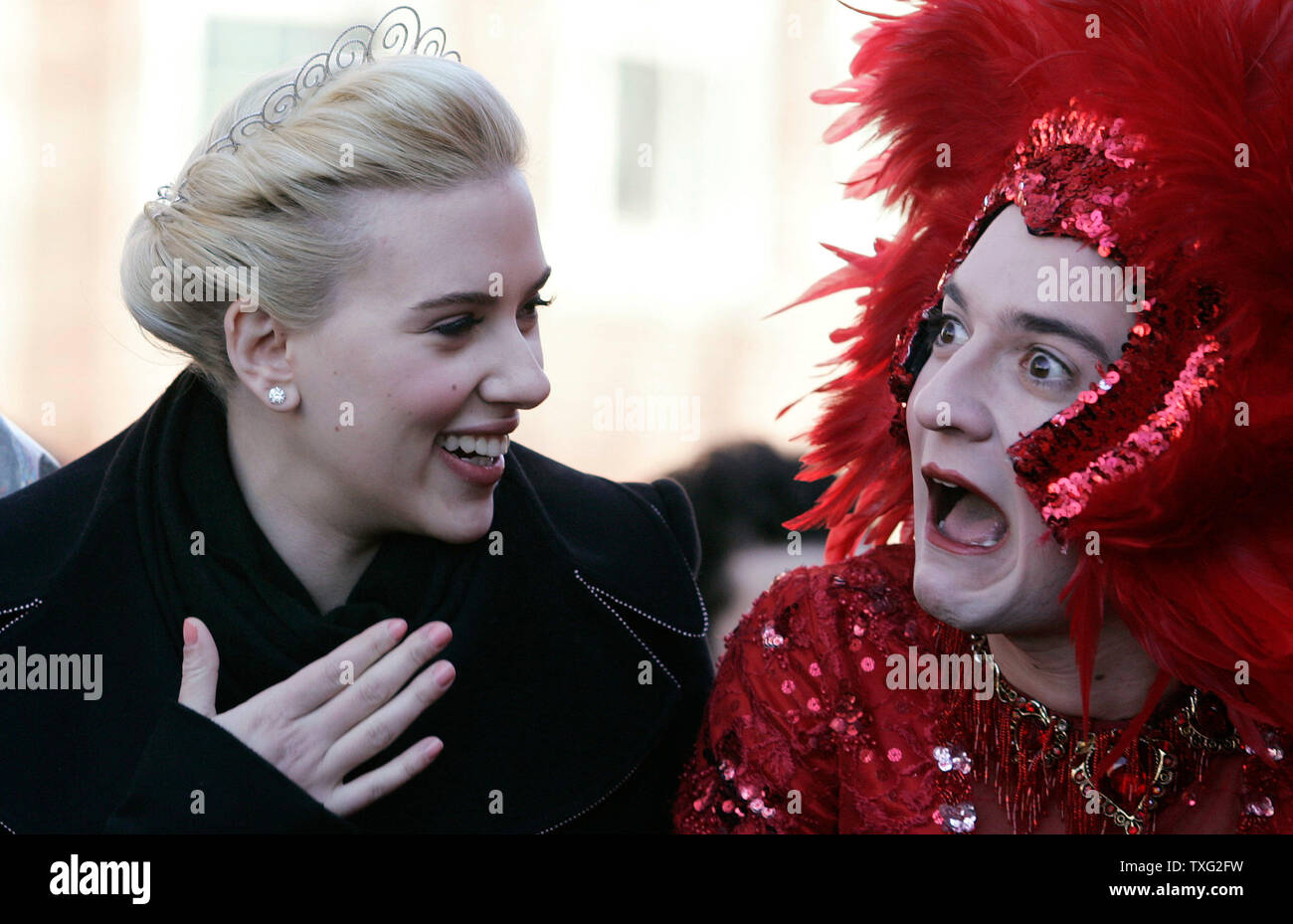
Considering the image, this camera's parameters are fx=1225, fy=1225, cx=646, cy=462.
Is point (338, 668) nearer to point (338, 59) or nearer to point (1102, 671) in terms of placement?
point (338, 59)

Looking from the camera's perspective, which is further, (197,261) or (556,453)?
(556,453)

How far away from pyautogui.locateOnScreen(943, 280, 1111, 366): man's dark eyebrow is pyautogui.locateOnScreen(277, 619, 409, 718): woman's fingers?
94cm

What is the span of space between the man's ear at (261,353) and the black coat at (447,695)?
0.87ft

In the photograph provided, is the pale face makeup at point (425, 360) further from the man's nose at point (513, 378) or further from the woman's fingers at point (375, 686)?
the woman's fingers at point (375, 686)

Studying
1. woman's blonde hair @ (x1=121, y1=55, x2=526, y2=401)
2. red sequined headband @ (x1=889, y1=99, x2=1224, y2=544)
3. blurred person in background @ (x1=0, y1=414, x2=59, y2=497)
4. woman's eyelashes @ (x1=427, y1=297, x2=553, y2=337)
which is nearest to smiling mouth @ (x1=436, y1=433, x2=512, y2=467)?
woman's eyelashes @ (x1=427, y1=297, x2=553, y2=337)

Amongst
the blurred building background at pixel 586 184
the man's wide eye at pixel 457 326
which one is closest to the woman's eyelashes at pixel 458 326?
the man's wide eye at pixel 457 326

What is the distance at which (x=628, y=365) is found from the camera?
4148 mm

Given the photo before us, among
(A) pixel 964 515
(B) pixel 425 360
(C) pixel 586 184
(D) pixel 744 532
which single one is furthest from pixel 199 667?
(C) pixel 586 184

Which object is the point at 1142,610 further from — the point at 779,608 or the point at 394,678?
the point at 394,678

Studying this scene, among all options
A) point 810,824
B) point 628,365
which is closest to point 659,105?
point 628,365

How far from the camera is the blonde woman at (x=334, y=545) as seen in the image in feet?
5.61

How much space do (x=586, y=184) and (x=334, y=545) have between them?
94.7 inches

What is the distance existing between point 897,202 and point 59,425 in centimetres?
288
